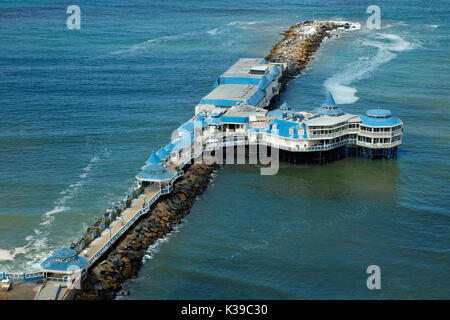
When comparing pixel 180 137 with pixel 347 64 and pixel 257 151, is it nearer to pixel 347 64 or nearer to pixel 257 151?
pixel 257 151

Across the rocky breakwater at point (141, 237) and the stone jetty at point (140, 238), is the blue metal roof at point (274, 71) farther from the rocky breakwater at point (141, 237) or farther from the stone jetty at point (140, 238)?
the rocky breakwater at point (141, 237)

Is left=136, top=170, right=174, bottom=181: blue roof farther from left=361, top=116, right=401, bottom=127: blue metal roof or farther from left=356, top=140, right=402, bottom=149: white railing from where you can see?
left=361, top=116, right=401, bottom=127: blue metal roof

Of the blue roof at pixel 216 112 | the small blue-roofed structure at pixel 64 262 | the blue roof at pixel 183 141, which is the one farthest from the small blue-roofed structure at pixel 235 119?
the small blue-roofed structure at pixel 64 262

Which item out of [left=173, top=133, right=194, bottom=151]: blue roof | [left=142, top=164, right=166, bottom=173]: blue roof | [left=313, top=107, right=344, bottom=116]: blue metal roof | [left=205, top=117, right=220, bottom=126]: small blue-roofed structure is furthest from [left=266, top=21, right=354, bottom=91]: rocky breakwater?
[left=142, top=164, right=166, bottom=173]: blue roof

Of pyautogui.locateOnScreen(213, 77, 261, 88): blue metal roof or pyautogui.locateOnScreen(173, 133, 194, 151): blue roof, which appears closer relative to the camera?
pyautogui.locateOnScreen(173, 133, 194, 151): blue roof

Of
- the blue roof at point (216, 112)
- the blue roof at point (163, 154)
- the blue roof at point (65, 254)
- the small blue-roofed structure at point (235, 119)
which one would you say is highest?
the blue roof at point (216, 112)

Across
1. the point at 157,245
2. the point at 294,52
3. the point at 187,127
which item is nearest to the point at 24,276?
the point at 157,245

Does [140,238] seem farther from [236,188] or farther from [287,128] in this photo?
[287,128]

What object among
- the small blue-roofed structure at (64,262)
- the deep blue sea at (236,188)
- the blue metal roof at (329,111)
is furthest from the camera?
the blue metal roof at (329,111)
